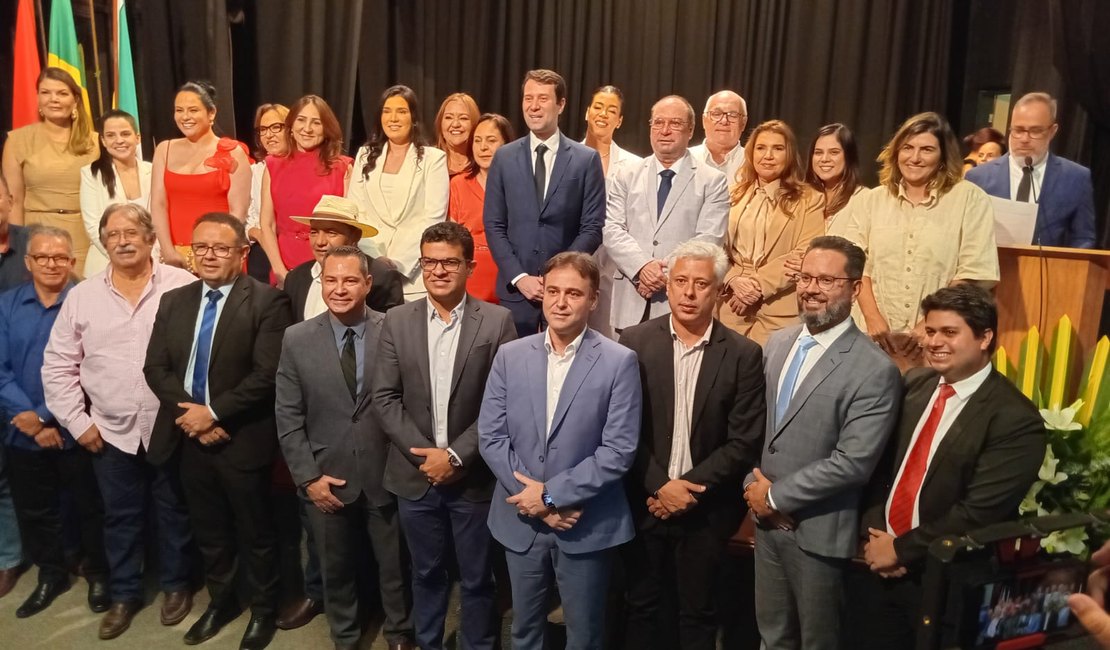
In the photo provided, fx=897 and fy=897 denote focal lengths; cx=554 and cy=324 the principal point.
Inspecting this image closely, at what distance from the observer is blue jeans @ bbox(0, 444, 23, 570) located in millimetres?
3691

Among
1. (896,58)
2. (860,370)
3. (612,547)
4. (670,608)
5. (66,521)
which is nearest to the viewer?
(860,370)

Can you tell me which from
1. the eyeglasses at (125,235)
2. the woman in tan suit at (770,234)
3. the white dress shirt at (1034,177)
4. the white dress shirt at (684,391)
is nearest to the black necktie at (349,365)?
the eyeglasses at (125,235)

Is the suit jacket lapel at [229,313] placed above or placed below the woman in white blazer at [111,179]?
below

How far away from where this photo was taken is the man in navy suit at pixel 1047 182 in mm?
4203

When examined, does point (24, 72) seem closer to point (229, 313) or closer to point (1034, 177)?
point (229, 313)

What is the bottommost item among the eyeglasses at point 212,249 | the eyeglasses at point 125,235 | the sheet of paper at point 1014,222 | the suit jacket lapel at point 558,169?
the eyeglasses at point 212,249

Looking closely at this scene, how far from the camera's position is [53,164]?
4.56 meters

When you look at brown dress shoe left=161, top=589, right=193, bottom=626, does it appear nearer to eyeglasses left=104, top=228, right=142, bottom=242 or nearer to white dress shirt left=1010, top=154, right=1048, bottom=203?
eyeglasses left=104, top=228, right=142, bottom=242

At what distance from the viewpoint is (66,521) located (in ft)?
12.2

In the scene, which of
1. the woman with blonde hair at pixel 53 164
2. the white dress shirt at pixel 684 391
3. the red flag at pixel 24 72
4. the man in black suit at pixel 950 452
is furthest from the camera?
the red flag at pixel 24 72

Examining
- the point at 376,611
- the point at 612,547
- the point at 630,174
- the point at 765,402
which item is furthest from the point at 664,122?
the point at 376,611

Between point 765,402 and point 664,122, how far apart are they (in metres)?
1.53

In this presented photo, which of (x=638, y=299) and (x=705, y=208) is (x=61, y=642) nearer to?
(x=638, y=299)

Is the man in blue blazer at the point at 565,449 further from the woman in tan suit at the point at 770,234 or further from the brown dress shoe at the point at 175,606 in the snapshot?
the brown dress shoe at the point at 175,606
